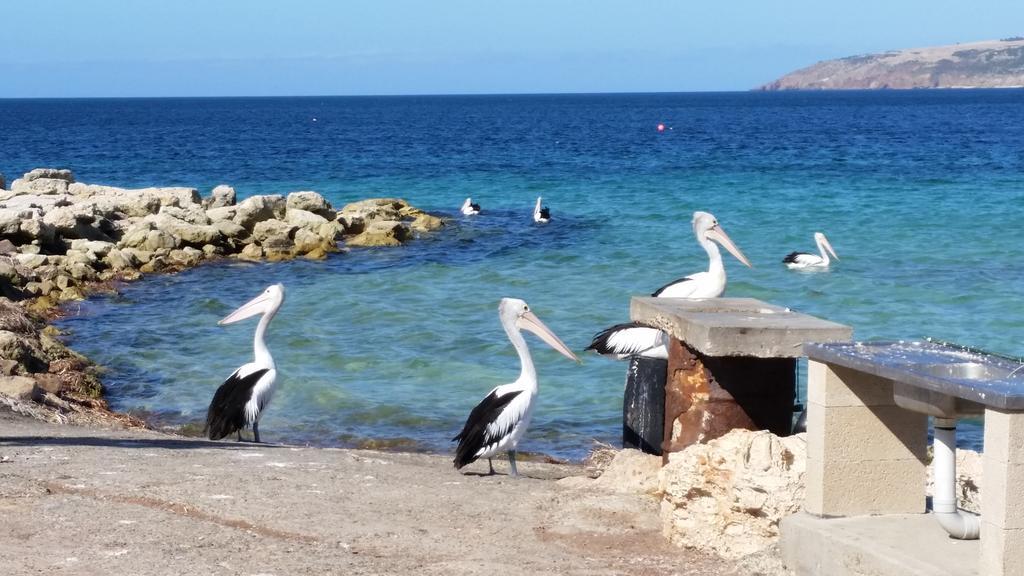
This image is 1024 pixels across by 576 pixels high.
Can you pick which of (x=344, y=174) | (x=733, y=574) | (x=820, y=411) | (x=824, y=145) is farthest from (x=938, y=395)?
(x=824, y=145)

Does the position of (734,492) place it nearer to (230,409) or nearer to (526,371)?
(526,371)

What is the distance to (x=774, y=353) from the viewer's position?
625cm

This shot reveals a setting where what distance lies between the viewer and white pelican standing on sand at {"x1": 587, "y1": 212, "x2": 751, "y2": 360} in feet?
28.6

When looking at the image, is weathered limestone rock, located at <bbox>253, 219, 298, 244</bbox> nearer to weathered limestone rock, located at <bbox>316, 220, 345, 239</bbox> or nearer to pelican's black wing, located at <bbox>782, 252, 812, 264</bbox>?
weathered limestone rock, located at <bbox>316, 220, 345, 239</bbox>

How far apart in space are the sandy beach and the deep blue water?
133 inches

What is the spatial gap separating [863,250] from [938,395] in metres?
18.6

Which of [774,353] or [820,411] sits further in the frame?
[774,353]

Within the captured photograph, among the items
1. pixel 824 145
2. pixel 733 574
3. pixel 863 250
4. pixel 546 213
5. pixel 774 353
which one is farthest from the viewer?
pixel 824 145

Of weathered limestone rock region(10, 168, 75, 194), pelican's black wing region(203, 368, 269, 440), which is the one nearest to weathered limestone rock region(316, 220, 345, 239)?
weathered limestone rock region(10, 168, 75, 194)

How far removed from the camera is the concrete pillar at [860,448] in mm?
4941

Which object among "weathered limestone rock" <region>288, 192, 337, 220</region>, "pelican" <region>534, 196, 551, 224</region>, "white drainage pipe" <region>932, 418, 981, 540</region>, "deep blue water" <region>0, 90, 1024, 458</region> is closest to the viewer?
"white drainage pipe" <region>932, 418, 981, 540</region>

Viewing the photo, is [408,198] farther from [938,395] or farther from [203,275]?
[938,395]

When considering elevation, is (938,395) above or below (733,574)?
above

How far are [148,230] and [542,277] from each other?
7239mm
